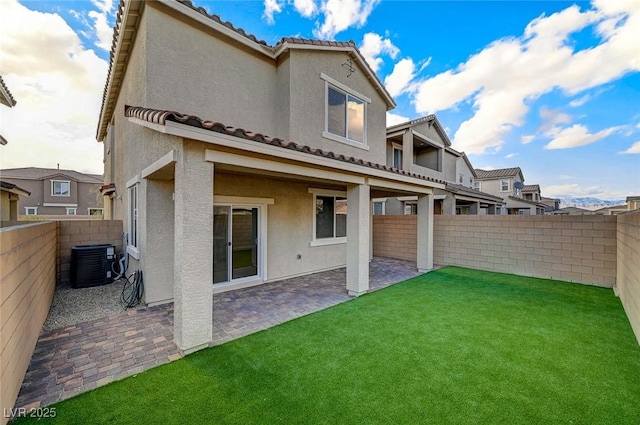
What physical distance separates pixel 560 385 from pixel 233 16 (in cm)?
1252

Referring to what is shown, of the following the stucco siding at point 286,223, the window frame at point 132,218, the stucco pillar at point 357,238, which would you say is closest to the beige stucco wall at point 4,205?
the window frame at point 132,218

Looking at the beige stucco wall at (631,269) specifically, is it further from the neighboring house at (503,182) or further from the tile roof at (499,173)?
the tile roof at (499,173)

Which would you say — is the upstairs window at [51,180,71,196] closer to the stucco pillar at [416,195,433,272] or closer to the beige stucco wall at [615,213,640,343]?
the stucco pillar at [416,195,433,272]

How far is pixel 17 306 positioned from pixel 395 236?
1268 centimetres

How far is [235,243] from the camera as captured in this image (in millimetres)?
8109

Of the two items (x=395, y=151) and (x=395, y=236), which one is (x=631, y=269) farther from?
(x=395, y=151)

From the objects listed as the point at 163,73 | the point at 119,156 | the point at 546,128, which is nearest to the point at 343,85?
the point at 163,73

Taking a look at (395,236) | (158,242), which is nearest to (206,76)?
(158,242)

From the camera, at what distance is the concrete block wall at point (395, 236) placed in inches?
505

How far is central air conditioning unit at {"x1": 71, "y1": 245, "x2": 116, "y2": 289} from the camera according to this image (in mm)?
8203

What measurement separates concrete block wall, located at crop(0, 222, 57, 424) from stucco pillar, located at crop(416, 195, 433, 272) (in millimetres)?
10873

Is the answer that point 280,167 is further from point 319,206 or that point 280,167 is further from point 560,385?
point 560,385

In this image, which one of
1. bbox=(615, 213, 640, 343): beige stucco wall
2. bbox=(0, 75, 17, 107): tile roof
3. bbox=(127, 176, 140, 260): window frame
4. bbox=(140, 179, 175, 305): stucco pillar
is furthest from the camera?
bbox=(0, 75, 17, 107): tile roof

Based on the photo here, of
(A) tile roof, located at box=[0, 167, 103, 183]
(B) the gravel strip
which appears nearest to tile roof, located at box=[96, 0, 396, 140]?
(B) the gravel strip
